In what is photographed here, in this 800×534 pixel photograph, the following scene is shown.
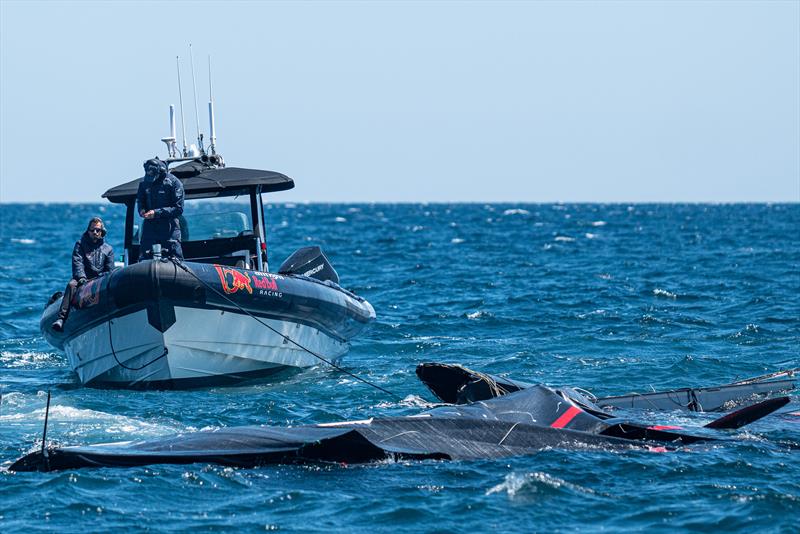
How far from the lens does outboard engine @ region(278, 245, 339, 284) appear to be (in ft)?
55.3

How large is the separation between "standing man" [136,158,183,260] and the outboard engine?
2.41 m

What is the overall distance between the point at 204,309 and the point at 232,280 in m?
0.47

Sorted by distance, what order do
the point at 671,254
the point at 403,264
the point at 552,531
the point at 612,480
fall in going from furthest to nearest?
the point at 671,254
the point at 403,264
the point at 612,480
the point at 552,531

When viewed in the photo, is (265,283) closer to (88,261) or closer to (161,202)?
(161,202)

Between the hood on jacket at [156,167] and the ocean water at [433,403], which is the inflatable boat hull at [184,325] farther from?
the hood on jacket at [156,167]

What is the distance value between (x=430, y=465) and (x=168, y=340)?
Answer: 17.0ft

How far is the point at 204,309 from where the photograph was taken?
13773 millimetres

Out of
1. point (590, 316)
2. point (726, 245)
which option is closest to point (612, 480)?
A: point (590, 316)

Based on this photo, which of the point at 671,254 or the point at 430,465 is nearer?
the point at 430,465

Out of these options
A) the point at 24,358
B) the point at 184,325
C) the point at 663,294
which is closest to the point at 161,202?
the point at 184,325

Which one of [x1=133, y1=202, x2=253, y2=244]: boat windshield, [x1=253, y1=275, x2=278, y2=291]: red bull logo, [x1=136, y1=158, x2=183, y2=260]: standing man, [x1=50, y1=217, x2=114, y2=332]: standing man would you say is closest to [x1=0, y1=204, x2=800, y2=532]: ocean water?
[x1=50, y1=217, x2=114, y2=332]: standing man

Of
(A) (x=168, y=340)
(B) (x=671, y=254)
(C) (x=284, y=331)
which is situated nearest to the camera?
(A) (x=168, y=340)

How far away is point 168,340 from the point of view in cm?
1373

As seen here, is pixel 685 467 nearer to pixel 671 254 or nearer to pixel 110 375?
pixel 110 375
